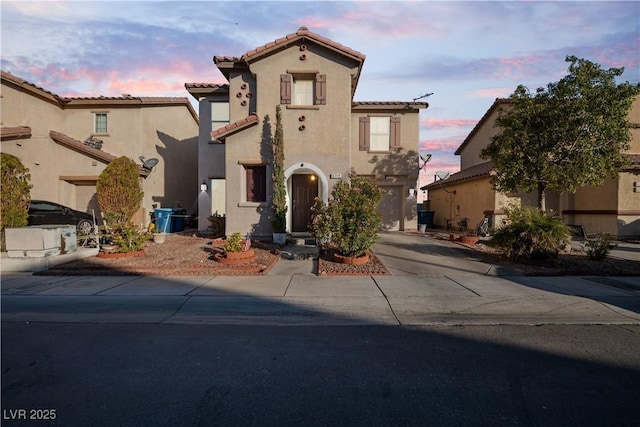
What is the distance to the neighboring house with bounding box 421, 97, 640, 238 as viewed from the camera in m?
13.3

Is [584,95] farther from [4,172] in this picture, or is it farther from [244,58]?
[4,172]

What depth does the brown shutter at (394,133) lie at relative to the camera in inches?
630

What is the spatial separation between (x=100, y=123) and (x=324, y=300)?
57.7 ft

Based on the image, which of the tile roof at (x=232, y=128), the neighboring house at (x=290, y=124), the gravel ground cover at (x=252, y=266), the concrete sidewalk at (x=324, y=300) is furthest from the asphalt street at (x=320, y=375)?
the tile roof at (x=232, y=128)

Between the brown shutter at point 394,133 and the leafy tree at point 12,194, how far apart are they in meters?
14.0

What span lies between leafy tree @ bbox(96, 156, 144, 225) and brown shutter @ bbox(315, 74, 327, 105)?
22.2ft

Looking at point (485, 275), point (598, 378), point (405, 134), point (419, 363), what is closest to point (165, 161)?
point (405, 134)

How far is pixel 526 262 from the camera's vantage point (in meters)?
8.65

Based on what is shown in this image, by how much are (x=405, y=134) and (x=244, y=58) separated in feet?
27.7

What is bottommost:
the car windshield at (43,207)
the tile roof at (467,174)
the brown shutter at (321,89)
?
the car windshield at (43,207)

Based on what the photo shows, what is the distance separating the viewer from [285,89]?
11797 millimetres

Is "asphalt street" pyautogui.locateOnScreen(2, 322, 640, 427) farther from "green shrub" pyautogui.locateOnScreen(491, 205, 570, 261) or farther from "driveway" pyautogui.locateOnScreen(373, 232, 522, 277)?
"green shrub" pyautogui.locateOnScreen(491, 205, 570, 261)

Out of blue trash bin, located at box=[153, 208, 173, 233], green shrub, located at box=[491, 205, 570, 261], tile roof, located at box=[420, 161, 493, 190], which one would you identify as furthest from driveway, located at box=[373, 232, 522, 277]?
blue trash bin, located at box=[153, 208, 173, 233]

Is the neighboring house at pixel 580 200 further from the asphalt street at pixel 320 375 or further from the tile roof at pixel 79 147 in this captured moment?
the tile roof at pixel 79 147
